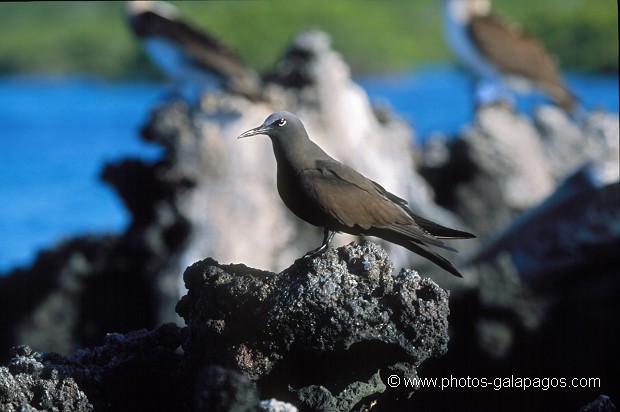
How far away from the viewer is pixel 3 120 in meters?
25.8

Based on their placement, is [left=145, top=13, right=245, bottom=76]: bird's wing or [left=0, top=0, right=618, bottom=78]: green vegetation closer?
[left=145, top=13, right=245, bottom=76]: bird's wing

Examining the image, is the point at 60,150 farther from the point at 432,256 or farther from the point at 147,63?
the point at 432,256

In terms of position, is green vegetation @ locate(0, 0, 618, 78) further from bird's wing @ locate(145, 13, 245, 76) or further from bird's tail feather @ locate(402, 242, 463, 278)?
bird's tail feather @ locate(402, 242, 463, 278)

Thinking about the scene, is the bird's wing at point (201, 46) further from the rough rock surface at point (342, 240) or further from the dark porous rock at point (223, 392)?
the dark porous rock at point (223, 392)

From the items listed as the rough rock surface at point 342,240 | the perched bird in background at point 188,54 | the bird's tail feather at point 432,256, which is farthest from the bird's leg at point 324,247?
the perched bird in background at point 188,54

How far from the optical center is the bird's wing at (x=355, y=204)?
512 cm

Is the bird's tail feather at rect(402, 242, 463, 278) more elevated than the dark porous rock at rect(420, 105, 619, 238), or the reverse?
Result: the dark porous rock at rect(420, 105, 619, 238)

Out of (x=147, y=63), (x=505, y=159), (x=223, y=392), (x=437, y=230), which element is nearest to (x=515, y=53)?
(x=505, y=159)

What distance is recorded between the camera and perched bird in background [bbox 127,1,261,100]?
453 inches

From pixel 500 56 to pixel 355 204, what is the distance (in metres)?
8.62

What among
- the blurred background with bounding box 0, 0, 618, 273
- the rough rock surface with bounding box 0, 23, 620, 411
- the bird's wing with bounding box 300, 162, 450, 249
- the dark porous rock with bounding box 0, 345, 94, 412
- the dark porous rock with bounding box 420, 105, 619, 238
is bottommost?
the dark porous rock with bounding box 0, 345, 94, 412

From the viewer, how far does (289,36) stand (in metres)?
32.0

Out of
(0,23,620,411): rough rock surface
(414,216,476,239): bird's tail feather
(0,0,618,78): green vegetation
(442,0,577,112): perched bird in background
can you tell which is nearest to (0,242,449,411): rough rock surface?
(414,216,476,239): bird's tail feather

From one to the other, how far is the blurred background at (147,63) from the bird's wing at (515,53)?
8114 mm
